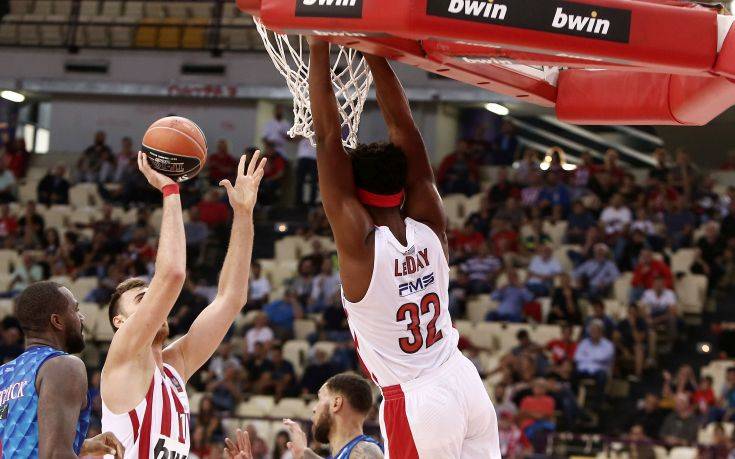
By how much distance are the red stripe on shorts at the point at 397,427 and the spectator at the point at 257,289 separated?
38.7 ft

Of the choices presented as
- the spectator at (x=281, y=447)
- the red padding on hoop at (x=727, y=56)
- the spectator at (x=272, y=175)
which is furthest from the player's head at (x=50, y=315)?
the spectator at (x=272, y=175)

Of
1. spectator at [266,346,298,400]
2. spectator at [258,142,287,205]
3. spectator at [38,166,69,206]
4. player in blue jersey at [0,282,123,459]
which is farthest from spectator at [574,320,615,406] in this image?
spectator at [38,166,69,206]

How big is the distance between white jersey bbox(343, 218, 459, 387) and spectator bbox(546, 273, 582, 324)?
9.99 metres

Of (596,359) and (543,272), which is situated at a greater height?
(543,272)

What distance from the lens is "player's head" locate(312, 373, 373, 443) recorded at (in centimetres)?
627

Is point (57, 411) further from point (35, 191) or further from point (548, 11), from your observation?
point (35, 191)

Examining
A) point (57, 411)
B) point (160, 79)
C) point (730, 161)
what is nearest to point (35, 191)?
point (160, 79)

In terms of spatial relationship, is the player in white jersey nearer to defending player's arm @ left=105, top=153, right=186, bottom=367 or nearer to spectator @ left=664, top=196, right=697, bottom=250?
defending player's arm @ left=105, top=153, right=186, bottom=367

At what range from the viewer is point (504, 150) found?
19656mm

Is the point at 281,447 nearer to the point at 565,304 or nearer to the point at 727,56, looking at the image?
the point at 565,304

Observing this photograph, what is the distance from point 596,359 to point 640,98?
903 centimetres

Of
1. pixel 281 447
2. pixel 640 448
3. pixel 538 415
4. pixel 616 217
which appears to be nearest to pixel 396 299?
pixel 640 448

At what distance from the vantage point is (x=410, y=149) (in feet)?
17.3

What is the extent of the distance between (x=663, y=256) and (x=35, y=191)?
11.1 m
